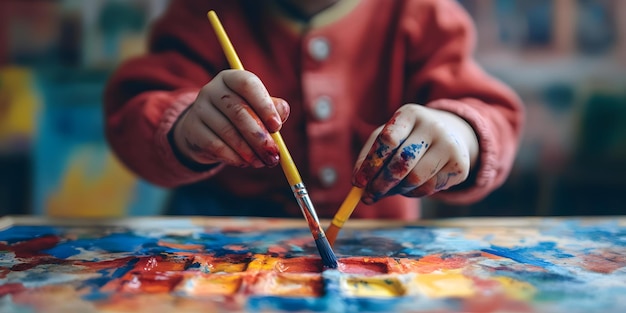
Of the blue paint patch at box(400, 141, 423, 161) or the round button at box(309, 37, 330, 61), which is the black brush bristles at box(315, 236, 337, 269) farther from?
the round button at box(309, 37, 330, 61)

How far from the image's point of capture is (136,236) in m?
0.62

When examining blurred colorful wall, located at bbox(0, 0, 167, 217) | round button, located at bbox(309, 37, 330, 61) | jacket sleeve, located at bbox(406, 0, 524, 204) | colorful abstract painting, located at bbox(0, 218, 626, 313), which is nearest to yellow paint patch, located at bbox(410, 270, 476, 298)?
colorful abstract painting, located at bbox(0, 218, 626, 313)

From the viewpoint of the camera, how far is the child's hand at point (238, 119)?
0.51 m

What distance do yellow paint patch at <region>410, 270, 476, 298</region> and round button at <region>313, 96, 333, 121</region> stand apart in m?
0.32

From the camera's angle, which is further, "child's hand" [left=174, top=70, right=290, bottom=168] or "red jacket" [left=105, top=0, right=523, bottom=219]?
"red jacket" [left=105, top=0, right=523, bottom=219]

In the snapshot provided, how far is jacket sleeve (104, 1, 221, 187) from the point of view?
702 mm

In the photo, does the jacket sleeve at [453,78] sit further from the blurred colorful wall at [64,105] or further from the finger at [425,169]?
the blurred colorful wall at [64,105]

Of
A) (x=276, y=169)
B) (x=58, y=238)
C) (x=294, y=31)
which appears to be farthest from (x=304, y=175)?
(x=58, y=238)

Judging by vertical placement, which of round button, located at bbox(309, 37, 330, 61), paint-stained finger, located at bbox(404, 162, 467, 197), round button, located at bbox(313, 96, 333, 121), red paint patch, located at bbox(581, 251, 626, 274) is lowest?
red paint patch, located at bbox(581, 251, 626, 274)

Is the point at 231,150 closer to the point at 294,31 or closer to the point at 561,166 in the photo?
the point at 294,31

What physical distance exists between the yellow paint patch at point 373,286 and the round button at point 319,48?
1.19 feet

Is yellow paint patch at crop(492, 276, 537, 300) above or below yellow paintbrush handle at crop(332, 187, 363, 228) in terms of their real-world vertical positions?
below

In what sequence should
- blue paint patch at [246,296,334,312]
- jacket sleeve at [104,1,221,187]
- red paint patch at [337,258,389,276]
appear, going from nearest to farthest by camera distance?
blue paint patch at [246,296,334,312] < red paint patch at [337,258,389,276] < jacket sleeve at [104,1,221,187]

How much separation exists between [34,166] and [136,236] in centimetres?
42
